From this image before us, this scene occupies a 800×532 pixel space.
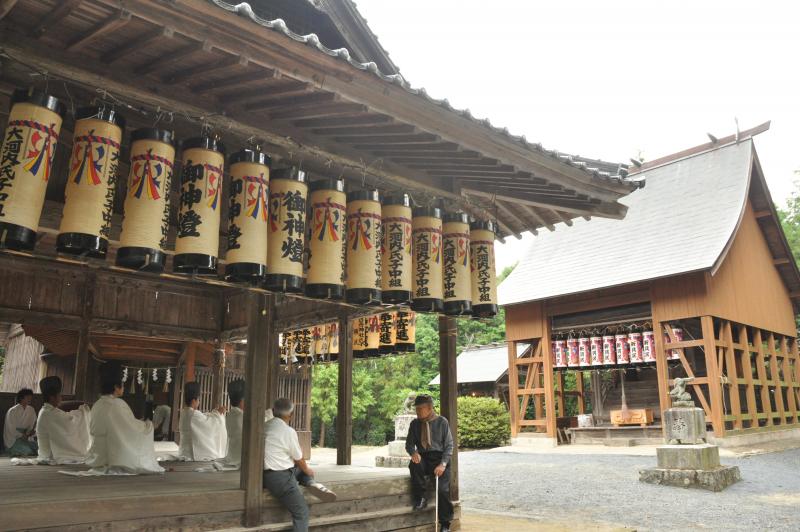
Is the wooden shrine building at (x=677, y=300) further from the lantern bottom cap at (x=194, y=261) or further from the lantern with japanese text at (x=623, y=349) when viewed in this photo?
the lantern bottom cap at (x=194, y=261)

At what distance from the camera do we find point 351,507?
241 inches

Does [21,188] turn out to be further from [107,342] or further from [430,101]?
[107,342]

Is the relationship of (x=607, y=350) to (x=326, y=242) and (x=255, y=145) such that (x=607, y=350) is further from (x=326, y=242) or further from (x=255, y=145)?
(x=255, y=145)

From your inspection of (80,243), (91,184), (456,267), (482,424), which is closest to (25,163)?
(91,184)

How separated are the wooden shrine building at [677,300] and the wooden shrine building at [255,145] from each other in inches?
490

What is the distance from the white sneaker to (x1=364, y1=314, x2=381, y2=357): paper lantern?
4.59m

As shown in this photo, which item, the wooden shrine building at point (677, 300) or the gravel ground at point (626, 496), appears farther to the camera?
the wooden shrine building at point (677, 300)

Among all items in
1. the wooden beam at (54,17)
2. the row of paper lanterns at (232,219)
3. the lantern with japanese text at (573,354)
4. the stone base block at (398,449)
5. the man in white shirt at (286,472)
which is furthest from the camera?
the lantern with japanese text at (573,354)

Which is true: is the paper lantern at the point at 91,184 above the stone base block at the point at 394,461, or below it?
above

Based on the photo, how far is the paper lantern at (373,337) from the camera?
407 inches

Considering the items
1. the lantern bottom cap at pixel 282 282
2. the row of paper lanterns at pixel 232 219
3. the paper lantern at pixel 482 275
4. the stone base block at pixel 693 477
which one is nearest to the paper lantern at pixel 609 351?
the stone base block at pixel 693 477

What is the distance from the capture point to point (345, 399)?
919cm

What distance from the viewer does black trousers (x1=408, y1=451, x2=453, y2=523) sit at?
6715 mm

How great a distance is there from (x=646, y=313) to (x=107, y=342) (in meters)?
16.6
